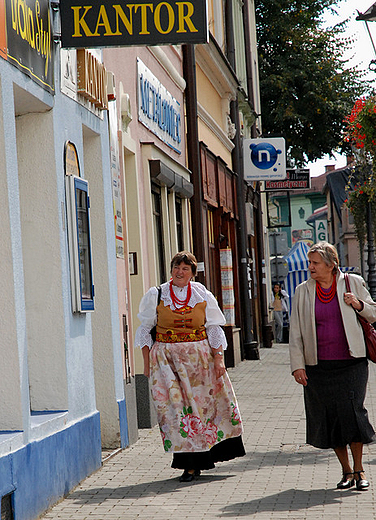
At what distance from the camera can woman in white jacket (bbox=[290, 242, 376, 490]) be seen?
7.15 m

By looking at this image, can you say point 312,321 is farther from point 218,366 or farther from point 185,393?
point 185,393

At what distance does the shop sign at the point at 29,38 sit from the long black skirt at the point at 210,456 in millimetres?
2949

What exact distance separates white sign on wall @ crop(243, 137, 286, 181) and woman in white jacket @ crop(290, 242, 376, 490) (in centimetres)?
1588

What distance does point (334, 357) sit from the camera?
23.6 ft

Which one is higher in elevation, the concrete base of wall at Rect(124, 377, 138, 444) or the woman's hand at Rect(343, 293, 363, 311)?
the woman's hand at Rect(343, 293, 363, 311)

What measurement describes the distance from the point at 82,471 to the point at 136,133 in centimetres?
501

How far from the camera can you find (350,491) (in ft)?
23.4

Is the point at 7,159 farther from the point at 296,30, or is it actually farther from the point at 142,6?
the point at 296,30

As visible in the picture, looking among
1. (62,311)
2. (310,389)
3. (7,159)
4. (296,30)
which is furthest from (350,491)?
(296,30)

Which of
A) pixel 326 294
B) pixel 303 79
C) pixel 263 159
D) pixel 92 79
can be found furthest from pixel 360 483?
pixel 303 79

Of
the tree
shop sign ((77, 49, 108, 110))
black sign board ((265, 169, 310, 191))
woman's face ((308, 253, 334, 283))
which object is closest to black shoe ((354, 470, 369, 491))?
woman's face ((308, 253, 334, 283))

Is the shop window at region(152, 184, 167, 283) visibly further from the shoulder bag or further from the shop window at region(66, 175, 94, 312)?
the shoulder bag

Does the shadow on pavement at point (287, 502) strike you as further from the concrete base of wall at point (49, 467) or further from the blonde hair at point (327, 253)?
the blonde hair at point (327, 253)

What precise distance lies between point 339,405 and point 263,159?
1666 cm
